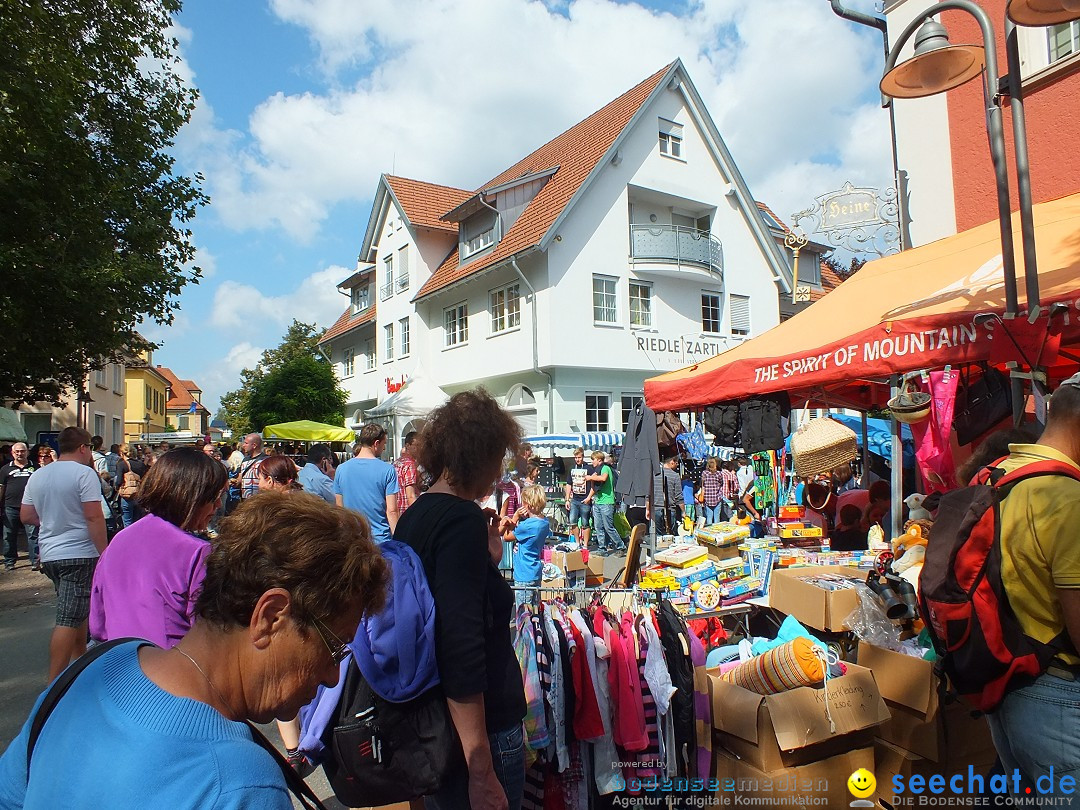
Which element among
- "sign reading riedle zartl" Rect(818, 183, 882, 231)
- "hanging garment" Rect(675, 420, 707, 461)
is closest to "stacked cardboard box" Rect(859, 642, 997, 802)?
"sign reading riedle zartl" Rect(818, 183, 882, 231)

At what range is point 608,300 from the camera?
20469 mm

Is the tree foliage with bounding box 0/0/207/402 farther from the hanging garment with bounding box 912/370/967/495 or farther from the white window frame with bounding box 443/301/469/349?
the hanging garment with bounding box 912/370/967/495

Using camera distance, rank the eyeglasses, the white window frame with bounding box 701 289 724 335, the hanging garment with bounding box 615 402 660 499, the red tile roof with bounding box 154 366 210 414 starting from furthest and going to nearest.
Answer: the red tile roof with bounding box 154 366 210 414 < the white window frame with bounding box 701 289 724 335 < the hanging garment with bounding box 615 402 660 499 < the eyeglasses

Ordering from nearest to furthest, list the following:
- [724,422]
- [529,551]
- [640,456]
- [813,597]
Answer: [813,597]
[529,551]
[724,422]
[640,456]

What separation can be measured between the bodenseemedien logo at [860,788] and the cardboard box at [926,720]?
0.81 ft

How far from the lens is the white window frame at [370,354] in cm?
2972

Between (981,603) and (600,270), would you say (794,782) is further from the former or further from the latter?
(600,270)

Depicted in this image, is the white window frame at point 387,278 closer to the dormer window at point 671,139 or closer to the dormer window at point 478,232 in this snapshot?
the dormer window at point 478,232

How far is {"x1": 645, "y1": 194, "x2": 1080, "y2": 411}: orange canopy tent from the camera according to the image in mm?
3596

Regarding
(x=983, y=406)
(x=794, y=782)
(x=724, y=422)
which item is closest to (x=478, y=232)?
(x=724, y=422)

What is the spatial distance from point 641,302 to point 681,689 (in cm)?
1861

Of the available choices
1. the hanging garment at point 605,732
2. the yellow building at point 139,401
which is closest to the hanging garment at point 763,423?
the hanging garment at point 605,732

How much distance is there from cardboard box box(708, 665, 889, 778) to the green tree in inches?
1157

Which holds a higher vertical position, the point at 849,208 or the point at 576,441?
the point at 849,208
